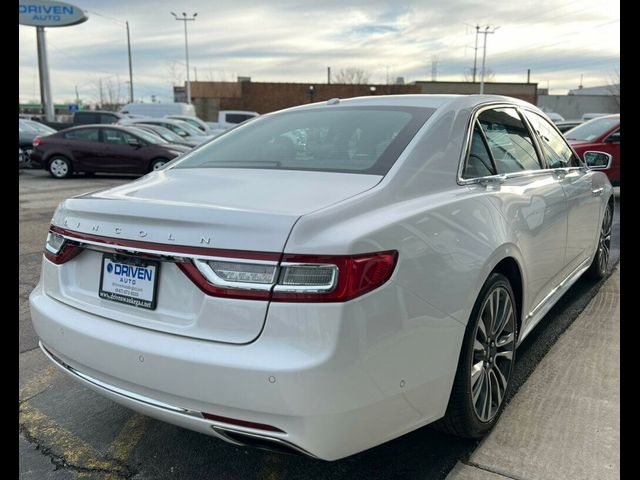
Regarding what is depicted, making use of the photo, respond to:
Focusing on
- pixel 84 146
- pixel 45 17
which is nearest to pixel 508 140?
pixel 84 146

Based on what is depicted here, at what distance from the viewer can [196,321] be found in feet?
6.40

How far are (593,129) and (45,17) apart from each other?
2715 cm

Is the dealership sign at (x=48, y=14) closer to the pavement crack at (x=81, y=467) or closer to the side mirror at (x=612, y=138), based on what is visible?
the side mirror at (x=612, y=138)

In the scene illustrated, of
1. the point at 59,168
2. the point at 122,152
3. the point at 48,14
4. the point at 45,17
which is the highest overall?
the point at 48,14

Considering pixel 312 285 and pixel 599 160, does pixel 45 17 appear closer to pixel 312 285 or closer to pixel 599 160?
pixel 599 160

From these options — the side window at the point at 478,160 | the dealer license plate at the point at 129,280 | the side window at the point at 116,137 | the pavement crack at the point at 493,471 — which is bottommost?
the pavement crack at the point at 493,471

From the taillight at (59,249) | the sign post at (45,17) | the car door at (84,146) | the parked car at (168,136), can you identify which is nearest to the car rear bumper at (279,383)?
the taillight at (59,249)

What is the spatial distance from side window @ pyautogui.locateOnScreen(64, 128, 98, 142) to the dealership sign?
16.7 meters

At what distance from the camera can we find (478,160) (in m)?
2.82

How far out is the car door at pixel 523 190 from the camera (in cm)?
279

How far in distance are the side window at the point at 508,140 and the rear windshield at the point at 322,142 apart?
1.59 feet

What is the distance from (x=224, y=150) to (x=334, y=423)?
1.83 meters

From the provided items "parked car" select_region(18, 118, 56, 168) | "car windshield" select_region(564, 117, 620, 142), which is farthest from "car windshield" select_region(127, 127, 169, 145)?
"car windshield" select_region(564, 117, 620, 142)

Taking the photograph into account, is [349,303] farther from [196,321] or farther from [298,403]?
[196,321]
